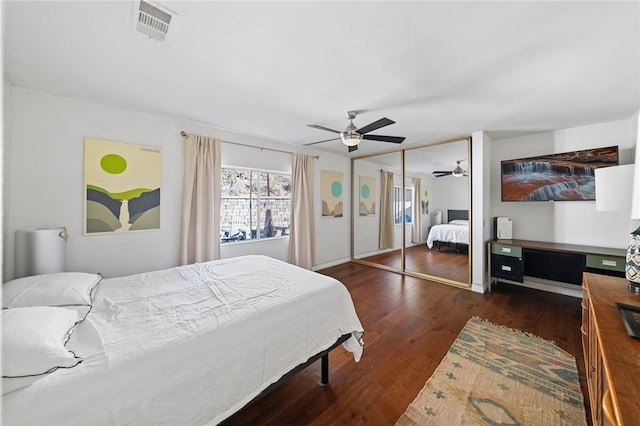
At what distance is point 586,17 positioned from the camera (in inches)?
59.7

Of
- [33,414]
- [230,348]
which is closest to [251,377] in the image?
[230,348]

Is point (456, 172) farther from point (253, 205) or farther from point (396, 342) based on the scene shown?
point (253, 205)

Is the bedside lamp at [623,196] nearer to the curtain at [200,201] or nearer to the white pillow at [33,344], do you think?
the white pillow at [33,344]

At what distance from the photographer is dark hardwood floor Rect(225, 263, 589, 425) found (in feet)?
5.67

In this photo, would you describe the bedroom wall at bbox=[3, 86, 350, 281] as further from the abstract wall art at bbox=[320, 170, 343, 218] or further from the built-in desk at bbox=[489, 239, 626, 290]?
the built-in desk at bbox=[489, 239, 626, 290]

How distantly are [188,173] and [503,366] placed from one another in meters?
3.89

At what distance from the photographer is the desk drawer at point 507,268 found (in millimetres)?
3508

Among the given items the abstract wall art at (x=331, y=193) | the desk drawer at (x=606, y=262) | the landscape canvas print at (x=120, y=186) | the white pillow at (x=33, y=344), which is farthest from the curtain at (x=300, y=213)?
the desk drawer at (x=606, y=262)

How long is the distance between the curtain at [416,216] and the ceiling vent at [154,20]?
4658 mm

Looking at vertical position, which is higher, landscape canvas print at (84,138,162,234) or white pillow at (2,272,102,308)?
landscape canvas print at (84,138,162,234)

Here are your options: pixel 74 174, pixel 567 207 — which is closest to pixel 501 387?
pixel 567 207

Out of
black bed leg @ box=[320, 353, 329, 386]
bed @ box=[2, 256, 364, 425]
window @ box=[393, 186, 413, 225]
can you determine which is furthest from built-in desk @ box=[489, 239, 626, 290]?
black bed leg @ box=[320, 353, 329, 386]

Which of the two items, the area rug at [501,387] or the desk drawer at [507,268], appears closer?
the area rug at [501,387]

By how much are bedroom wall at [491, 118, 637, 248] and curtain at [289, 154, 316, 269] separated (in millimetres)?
3129
